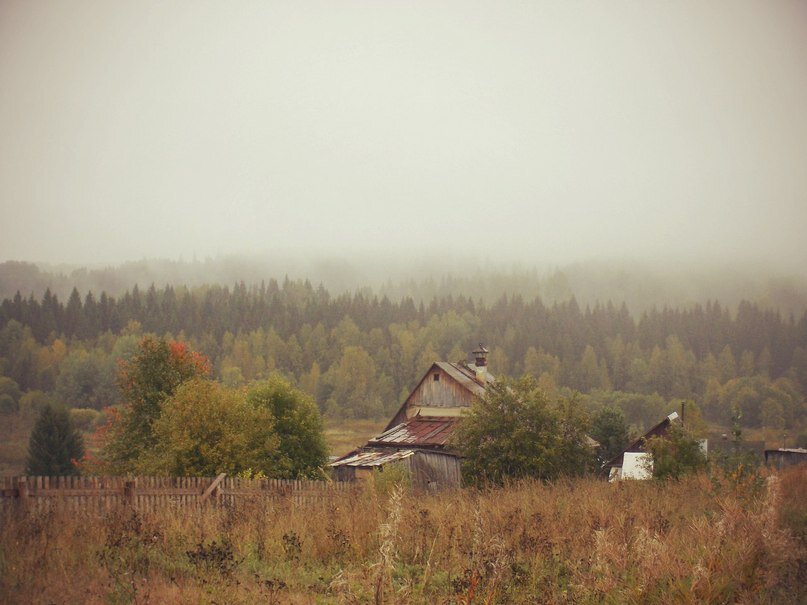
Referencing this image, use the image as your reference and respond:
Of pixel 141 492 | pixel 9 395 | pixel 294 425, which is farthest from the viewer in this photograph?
pixel 9 395

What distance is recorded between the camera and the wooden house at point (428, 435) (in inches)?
1235

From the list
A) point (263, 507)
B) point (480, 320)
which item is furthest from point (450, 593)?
point (480, 320)

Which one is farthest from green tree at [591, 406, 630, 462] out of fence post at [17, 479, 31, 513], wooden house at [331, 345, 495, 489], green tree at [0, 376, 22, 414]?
green tree at [0, 376, 22, 414]

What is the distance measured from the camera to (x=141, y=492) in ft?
48.3

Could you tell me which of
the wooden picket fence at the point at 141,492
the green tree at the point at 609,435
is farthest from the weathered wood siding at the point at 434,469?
the green tree at the point at 609,435

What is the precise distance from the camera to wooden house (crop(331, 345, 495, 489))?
31.4 meters

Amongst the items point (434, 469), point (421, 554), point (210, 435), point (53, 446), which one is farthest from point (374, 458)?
point (53, 446)

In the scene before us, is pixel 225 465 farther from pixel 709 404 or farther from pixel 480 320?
pixel 480 320

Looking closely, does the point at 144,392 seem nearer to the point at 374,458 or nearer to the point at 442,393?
the point at 374,458

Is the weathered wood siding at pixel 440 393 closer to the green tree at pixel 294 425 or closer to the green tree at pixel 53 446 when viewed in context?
the green tree at pixel 294 425

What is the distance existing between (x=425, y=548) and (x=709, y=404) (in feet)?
463

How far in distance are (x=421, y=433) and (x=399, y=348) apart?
109537 millimetres

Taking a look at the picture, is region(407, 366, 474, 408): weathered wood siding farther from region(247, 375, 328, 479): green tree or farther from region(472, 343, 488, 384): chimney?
region(247, 375, 328, 479): green tree

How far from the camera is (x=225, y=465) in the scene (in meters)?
24.7
